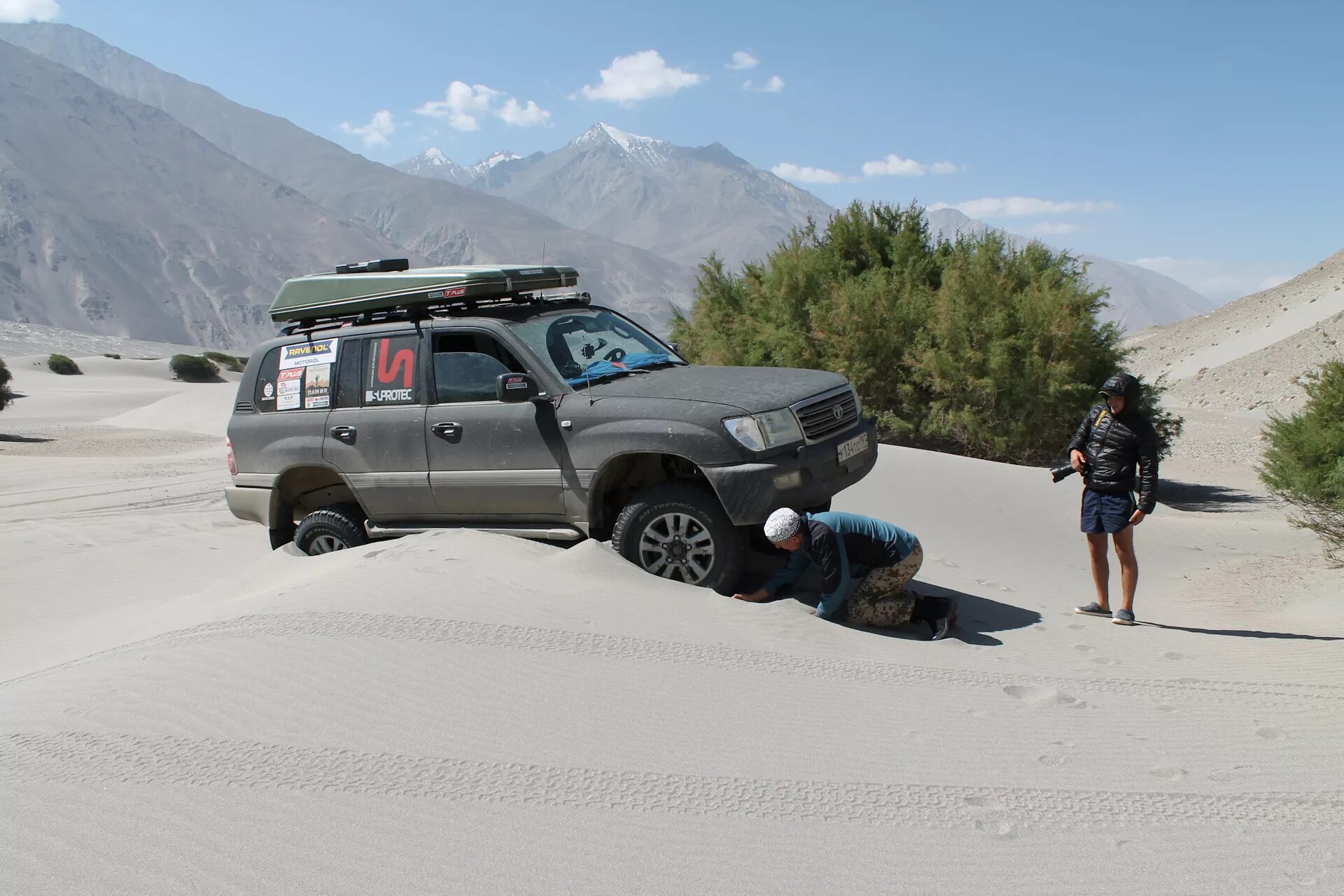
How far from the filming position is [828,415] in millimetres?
6648

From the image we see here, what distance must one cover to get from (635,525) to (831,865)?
3.39 m

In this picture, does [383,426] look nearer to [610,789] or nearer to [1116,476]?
[610,789]

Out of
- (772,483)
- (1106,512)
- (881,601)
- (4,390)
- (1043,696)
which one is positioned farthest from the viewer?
(4,390)

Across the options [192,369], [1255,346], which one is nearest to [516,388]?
[192,369]

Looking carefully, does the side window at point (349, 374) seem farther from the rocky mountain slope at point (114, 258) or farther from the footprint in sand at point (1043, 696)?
the rocky mountain slope at point (114, 258)

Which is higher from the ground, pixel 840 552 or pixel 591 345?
pixel 591 345

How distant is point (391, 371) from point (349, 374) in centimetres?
41

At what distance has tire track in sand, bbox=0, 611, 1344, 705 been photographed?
5.05m

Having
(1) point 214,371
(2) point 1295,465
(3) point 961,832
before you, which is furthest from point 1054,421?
(1) point 214,371

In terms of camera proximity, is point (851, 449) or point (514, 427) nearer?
point (851, 449)

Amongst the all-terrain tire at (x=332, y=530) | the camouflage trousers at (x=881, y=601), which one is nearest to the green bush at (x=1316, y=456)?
the camouflage trousers at (x=881, y=601)

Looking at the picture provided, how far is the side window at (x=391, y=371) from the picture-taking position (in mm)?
7250

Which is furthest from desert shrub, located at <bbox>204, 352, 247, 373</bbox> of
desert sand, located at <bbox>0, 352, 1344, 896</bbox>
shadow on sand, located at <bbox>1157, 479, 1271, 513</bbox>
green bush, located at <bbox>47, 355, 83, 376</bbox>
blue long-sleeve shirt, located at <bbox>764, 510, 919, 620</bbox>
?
blue long-sleeve shirt, located at <bbox>764, 510, 919, 620</bbox>

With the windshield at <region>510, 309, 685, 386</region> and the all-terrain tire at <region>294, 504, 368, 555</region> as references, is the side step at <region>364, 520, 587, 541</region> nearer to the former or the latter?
the all-terrain tire at <region>294, 504, 368, 555</region>
